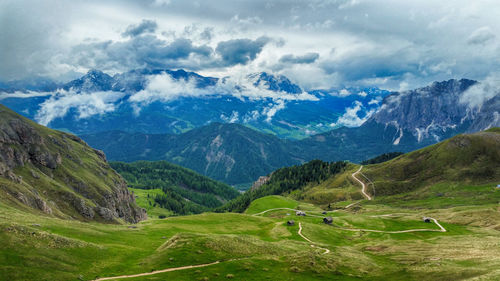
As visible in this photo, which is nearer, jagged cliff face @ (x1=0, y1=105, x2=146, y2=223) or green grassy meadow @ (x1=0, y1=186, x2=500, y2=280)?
green grassy meadow @ (x1=0, y1=186, x2=500, y2=280)

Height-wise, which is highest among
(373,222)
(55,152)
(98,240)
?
(55,152)

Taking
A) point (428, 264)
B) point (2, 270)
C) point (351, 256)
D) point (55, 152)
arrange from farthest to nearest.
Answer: point (55, 152) < point (351, 256) < point (428, 264) < point (2, 270)

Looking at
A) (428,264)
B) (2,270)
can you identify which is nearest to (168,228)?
(2,270)

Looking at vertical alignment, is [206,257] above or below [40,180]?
Answer: below

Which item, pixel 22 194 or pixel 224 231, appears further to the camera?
pixel 224 231

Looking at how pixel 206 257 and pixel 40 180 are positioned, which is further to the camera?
pixel 40 180

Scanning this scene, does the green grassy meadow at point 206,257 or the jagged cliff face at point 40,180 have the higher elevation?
the jagged cliff face at point 40,180

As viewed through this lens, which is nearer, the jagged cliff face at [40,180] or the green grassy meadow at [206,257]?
the green grassy meadow at [206,257]

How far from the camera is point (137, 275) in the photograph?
58438mm

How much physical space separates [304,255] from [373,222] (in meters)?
91.9

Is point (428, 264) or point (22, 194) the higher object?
point (22, 194)

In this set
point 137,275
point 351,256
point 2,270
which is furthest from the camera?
point 351,256

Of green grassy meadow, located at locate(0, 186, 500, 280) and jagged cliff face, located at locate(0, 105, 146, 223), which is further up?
jagged cliff face, located at locate(0, 105, 146, 223)

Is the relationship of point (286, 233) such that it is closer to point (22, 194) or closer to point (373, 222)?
point (373, 222)
